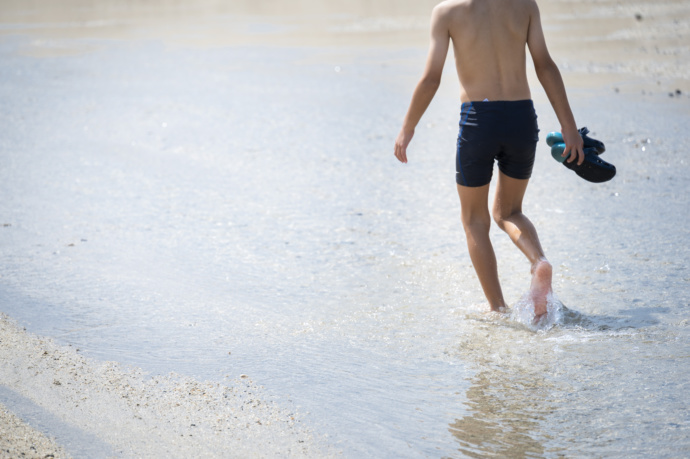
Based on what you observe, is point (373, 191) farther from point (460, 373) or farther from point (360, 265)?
point (460, 373)

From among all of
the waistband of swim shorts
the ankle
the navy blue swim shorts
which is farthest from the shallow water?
the waistband of swim shorts

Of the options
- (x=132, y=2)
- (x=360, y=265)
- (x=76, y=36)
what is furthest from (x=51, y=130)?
(x=132, y=2)

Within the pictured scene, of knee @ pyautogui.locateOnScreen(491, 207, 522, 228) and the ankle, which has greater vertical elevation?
knee @ pyautogui.locateOnScreen(491, 207, 522, 228)

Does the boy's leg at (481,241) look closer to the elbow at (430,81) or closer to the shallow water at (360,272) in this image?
the shallow water at (360,272)

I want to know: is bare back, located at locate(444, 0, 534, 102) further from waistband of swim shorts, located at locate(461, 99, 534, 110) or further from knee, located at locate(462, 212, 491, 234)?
knee, located at locate(462, 212, 491, 234)

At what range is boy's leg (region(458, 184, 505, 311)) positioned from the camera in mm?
3990

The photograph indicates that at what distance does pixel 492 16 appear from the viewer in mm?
3779

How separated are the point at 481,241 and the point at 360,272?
870 mm

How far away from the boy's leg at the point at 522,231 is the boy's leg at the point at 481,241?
0.34ft

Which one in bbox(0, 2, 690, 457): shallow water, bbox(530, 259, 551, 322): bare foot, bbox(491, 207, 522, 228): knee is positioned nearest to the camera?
bbox(0, 2, 690, 457): shallow water

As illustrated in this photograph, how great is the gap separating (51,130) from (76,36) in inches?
345

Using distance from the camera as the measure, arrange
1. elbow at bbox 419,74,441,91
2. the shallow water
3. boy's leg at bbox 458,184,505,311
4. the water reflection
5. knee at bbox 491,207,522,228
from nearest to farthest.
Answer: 1. the water reflection
2. the shallow water
3. elbow at bbox 419,74,441,91
4. boy's leg at bbox 458,184,505,311
5. knee at bbox 491,207,522,228

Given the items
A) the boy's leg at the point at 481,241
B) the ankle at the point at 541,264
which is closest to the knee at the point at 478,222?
the boy's leg at the point at 481,241

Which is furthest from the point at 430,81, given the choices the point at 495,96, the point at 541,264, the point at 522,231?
the point at 541,264
